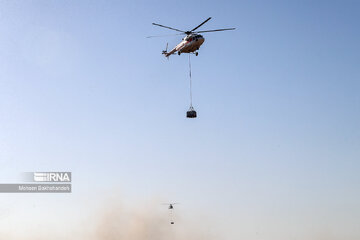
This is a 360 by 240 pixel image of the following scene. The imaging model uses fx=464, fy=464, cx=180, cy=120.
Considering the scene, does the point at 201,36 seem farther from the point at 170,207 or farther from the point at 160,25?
the point at 170,207

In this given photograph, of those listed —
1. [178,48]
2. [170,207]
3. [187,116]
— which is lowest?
[170,207]

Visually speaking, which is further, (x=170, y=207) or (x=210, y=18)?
(x=170, y=207)

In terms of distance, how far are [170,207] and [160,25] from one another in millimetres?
63257

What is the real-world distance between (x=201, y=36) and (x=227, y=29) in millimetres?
7819

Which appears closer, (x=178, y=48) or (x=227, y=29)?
(x=227, y=29)

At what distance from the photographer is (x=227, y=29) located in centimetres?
9300

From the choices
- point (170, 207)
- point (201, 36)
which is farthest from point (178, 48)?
point (170, 207)

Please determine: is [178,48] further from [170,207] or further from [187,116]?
[170,207]

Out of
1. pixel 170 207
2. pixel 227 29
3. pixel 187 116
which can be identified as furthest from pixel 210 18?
pixel 170 207

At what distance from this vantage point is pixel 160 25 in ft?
308

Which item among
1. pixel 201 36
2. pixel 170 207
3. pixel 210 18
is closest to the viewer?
pixel 210 18

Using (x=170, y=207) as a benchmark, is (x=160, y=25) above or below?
above

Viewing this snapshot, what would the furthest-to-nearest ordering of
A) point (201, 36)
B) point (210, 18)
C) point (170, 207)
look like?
1. point (170, 207)
2. point (201, 36)
3. point (210, 18)

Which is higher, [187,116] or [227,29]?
[227,29]
